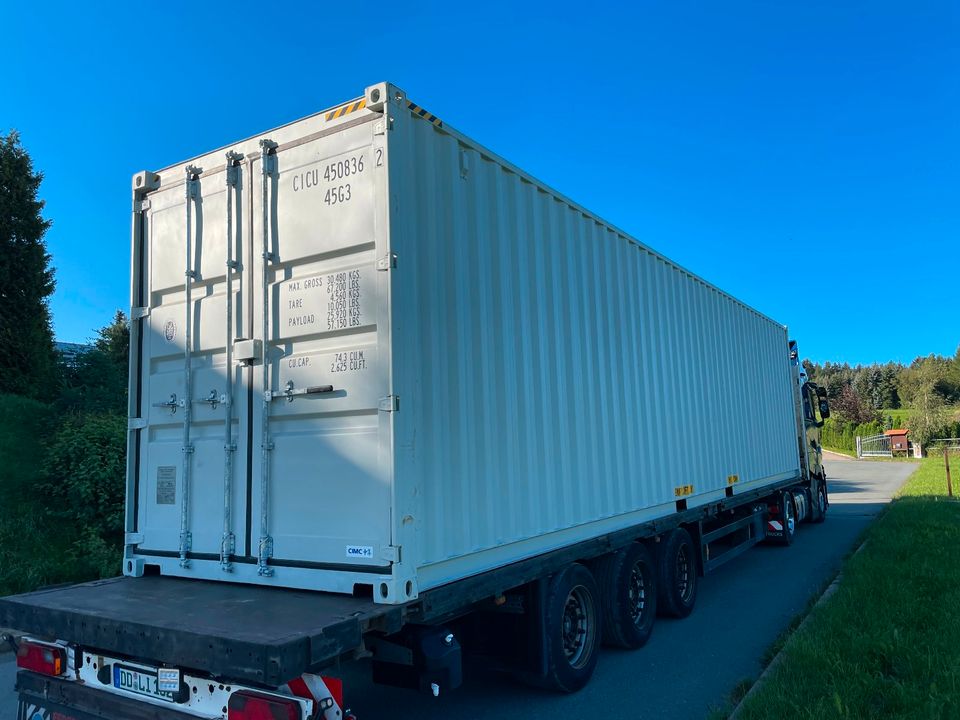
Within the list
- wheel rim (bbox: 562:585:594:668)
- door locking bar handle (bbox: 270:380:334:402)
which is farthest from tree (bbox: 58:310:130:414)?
wheel rim (bbox: 562:585:594:668)

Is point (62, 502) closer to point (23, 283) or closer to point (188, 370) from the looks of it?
point (188, 370)

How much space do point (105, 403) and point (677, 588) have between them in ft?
31.9

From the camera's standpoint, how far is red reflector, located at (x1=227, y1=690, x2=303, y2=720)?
2.92 m

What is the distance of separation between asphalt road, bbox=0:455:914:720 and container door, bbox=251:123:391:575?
1810 mm

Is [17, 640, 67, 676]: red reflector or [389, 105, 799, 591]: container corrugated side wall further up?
[389, 105, 799, 591]: container corrugated side wall

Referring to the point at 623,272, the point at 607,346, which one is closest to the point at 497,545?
the point at 607,346

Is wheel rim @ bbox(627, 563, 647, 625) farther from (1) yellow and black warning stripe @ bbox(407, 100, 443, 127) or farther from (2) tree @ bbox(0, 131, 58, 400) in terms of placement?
(2) tree @ bbox(0, 131, 58, 400)

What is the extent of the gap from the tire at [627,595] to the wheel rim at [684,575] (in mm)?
842

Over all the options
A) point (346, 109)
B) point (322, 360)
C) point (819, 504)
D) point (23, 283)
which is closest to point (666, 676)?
point (322, 360)

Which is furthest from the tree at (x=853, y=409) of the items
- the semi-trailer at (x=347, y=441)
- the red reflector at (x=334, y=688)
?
the red reflector at (x=334, y=688)

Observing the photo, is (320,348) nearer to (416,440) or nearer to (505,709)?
(416,440)

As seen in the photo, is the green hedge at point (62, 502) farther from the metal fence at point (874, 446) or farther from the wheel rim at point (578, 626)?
the metal fence at point (874, 446)

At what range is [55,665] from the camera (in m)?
3.76

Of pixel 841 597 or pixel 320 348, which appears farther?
pixel 841 597
